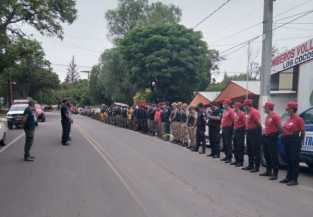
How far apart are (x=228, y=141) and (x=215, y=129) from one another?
5.43 feet

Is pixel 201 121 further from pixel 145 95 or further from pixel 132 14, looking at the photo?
pixel 132 14

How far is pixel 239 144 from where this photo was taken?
13.9 meters

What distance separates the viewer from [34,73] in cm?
8288

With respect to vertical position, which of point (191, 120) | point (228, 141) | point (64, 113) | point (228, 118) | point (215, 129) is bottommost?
point (228, 141)

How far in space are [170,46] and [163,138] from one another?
18.2 m

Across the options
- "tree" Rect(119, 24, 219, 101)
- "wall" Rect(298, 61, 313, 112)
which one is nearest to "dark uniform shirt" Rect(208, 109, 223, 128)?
"wall" Rect(298, 61, 313, 112)

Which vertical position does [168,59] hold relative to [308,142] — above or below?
above

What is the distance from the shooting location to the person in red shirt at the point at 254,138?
1287 centimetres

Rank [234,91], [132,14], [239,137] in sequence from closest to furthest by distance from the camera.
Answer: [239,137]
[234,91]
[132,14]

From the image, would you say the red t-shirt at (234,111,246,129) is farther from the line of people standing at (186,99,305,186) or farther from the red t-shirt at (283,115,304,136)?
the red t-shirt at (283,115,304,136)

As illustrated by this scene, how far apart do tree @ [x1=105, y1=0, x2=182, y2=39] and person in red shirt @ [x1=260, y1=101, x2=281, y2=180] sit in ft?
159

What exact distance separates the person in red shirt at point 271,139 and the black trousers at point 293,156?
2.15 feet

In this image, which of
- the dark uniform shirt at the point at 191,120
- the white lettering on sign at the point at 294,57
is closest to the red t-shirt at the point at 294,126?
the dark uniform shirt at the point at 191,120

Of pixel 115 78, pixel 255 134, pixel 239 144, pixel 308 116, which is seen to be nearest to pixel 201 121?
pixel 239 144
